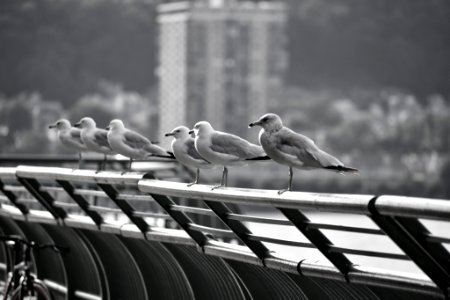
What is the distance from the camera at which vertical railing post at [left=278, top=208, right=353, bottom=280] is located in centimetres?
482

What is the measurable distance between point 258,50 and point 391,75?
45.2 ft

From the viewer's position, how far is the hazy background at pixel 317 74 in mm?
123875

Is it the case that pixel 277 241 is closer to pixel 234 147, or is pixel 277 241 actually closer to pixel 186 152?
pixel 234 147

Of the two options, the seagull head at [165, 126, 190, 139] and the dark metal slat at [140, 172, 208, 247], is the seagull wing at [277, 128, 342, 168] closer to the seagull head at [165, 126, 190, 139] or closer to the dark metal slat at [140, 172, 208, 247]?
the dark metal slat at [140, 172, 208, 247]

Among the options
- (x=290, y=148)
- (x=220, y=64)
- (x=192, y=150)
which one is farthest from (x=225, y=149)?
(x=220, y=64)

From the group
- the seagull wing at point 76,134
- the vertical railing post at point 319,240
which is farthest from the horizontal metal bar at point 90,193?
the seagull wing at point 76,134

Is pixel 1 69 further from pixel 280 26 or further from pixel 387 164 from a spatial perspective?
pixel 387 164

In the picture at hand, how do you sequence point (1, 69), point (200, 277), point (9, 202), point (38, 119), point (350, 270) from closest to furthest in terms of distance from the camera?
point (350, 270), point (200, 277), point (9, 202), point (38, 119), point (1, 69)

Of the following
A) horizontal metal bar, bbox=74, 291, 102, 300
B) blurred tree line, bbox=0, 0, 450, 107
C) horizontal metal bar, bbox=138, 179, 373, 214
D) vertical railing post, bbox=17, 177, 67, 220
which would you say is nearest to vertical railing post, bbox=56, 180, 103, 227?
vertical railing post, bbox=17, 177, 67, 220

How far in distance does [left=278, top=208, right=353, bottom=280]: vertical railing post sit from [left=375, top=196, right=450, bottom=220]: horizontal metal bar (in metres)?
0.55

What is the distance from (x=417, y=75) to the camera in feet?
455

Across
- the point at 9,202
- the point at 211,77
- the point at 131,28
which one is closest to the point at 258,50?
the point at 211,77

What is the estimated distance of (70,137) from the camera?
9.70 meters

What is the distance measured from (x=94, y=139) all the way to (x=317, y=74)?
131285 mm
